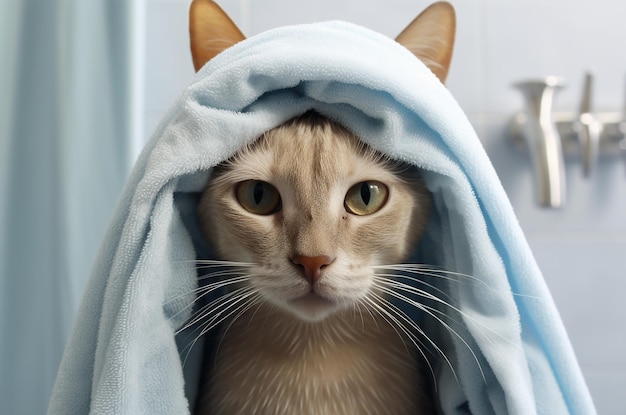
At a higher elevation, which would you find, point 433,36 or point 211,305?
point 433,36

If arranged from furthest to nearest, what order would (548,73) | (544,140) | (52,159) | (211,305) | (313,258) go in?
(548,73)
(544,140)
(52,159)
(211,305)
(313,258)

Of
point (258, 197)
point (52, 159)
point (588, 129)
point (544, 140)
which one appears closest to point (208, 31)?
point (258, 197)

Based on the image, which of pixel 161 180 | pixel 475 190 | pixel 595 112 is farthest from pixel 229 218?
pixel 595 112

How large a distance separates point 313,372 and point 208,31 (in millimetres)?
377

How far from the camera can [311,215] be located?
0.54 metres

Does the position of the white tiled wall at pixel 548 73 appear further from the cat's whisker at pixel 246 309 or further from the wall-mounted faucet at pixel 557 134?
the cat's whisker at pixel 246 309

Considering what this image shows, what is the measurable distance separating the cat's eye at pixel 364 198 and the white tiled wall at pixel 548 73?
56 centimetres

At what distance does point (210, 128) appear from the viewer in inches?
20.4

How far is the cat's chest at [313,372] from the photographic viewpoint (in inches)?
23.7

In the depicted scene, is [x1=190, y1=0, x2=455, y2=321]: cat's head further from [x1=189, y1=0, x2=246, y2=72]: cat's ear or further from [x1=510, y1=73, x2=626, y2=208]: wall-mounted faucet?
[x1=510, y1=73, x2=626, y2=208]: wall-mounted faucet

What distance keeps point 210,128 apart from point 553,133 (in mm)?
640

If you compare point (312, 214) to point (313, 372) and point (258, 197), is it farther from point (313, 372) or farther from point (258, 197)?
point (313, 372)

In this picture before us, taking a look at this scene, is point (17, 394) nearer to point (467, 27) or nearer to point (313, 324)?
point (313, 324)

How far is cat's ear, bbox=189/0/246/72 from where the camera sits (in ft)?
2.13
